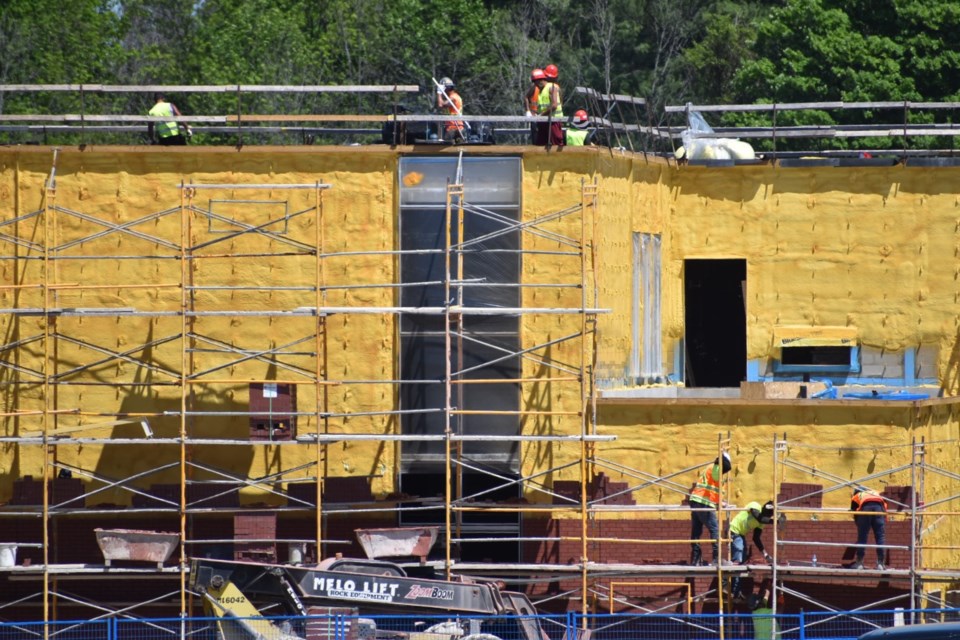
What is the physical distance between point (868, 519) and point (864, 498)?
383 millimetres

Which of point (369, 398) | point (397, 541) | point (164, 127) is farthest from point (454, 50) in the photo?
point (397, 541)

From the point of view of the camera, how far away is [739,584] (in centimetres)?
2950

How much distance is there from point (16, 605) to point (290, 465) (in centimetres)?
452

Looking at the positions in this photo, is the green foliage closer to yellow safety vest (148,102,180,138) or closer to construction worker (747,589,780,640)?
yellow safety vest (148,102,180,138)

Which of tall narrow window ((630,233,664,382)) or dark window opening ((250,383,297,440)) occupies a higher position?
tall narrow window ((630,233,664,382))

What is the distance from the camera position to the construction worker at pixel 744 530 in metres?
→ 29.1

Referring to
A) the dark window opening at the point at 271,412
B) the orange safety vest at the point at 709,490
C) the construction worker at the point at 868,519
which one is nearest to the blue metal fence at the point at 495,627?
the construction worker at the point at 868,519

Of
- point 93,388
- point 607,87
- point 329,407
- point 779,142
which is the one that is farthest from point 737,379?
point 607,87

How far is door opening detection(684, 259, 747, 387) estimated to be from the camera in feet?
115

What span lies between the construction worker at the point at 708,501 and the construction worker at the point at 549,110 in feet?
17.9

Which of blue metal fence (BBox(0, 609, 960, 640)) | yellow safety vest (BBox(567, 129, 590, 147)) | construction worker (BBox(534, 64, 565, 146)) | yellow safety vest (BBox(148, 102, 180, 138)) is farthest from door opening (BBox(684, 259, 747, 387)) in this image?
yellow safety vest (BBox(148, 102, 180, 138))

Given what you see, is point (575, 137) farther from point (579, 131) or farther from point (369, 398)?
point (369, 398)

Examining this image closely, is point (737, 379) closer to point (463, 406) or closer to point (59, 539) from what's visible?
point (463, 406)

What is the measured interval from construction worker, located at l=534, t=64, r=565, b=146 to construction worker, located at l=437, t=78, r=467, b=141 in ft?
4.01
